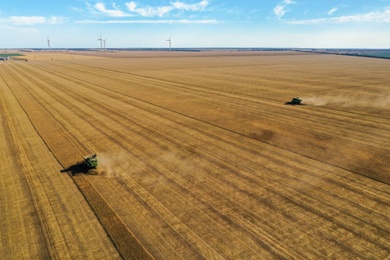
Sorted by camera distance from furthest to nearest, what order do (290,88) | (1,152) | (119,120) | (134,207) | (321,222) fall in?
1. (290,88)
2. (119,120)
3. (1,152)
4. (134,207)
5. (321,222)

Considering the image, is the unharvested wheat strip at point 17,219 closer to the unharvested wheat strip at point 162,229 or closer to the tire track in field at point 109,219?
the tire track in field at point 109,219

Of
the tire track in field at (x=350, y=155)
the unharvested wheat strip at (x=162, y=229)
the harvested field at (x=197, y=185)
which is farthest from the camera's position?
the tire track in field at (x=350, y=155)

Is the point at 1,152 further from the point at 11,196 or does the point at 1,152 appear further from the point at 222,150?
the point at 222,150

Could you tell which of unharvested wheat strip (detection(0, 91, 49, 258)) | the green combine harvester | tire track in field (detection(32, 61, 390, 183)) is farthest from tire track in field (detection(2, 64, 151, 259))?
tire track in field (detection(32, 61, 390, 183))

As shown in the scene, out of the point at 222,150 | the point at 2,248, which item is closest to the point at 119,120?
the point at 222,150

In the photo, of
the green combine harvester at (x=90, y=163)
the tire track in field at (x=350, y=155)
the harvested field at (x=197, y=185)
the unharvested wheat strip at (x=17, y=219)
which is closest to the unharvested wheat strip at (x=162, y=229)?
the harvested field at (x=197, y=185)

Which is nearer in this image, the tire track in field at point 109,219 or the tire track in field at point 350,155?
the tire track in field at point 109,219

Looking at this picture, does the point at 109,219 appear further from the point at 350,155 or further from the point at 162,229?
the point at 350,155

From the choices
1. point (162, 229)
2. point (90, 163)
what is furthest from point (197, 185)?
point (90, 163)

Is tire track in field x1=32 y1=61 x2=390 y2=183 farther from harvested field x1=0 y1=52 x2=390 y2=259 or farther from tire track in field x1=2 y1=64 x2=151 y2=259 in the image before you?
tire track in field x1=2 y1=64 x2=151 y2=259
